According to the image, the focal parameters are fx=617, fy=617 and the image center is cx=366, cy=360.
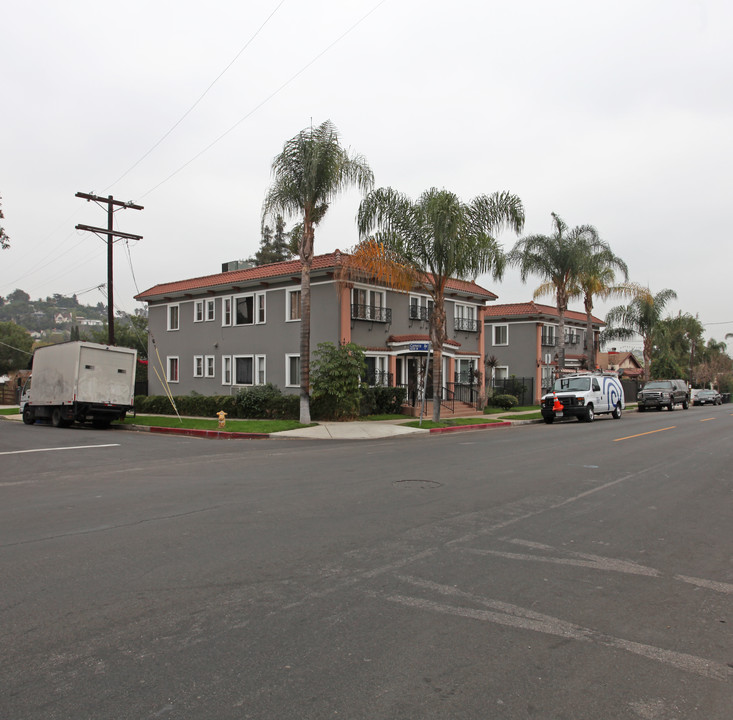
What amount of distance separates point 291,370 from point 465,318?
11749 mm

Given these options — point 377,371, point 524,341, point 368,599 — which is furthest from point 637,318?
point 368,599

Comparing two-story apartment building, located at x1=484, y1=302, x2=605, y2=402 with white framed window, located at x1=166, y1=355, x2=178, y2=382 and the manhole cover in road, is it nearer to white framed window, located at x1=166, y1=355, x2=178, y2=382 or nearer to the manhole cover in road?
white framed window, located at x1=166, y1=355, x2=178, y2=382

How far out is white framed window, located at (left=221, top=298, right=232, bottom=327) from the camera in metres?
32.1

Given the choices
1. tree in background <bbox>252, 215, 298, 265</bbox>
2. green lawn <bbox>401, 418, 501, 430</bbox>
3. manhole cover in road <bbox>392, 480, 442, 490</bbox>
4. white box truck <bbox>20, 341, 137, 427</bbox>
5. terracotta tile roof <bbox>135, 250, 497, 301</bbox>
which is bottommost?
manhole cover in road <bbox>392, 480, 442, 490</bbox>

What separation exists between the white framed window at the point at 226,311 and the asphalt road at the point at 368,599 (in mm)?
22344

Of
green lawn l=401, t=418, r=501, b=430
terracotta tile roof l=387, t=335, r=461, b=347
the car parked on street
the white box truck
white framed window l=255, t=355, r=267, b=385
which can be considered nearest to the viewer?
green lawn l=401, t=418, r=501, b=430

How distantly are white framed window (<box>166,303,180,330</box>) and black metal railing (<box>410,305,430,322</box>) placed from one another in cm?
1385

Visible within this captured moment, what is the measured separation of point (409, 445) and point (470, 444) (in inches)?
65.3

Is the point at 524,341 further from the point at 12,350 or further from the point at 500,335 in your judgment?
the point at 12,350

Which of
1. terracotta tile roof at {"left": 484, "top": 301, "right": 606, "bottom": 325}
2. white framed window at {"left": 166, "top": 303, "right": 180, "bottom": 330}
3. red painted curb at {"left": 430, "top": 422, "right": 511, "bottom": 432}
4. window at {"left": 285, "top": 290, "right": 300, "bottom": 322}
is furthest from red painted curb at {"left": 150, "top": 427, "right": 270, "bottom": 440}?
terracotta tile roof at {"left": 484, "top": 301, "right": 606, "bottom": 325}

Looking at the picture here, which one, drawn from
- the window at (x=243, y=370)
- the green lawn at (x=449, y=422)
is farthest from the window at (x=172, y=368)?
the green lawn at (x=449, y=422)

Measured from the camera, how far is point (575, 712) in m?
3.25

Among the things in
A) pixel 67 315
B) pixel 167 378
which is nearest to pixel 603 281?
pixel 167 378

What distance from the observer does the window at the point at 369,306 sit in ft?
92.1
